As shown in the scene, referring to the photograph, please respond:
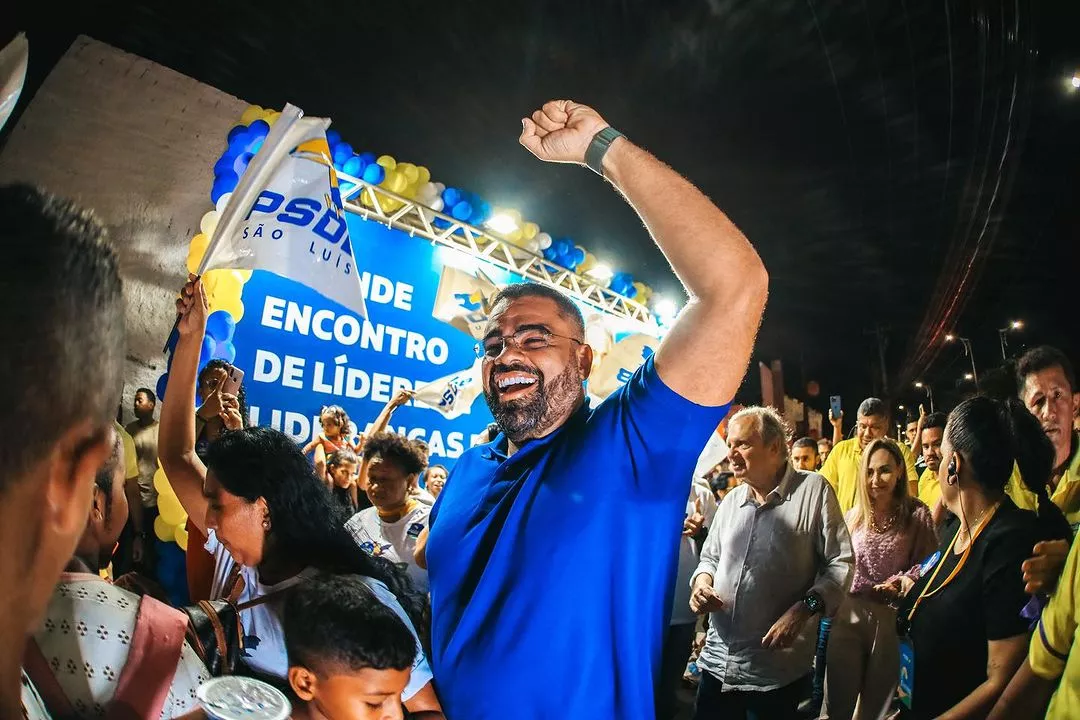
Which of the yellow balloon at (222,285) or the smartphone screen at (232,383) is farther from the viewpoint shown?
the yellow balloon at (222,285)

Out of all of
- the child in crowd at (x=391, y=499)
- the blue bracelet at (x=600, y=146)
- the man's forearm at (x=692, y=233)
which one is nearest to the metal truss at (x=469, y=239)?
the child in crowd at (x=391, y=499)

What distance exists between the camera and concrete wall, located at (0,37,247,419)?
14.2ft

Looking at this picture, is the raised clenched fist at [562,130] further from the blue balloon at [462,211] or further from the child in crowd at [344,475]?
the blue balloon at [462,211]

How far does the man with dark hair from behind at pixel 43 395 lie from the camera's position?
0.55 metres

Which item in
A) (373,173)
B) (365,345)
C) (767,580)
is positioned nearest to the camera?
(767,580)

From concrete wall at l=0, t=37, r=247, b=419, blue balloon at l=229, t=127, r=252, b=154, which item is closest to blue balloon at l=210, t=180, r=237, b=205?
concrete wall at l=0, t=37, r=247, b=419

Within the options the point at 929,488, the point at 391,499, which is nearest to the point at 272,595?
the point at 391,499

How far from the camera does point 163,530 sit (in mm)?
4188

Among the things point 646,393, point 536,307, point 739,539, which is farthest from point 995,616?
point 536,307

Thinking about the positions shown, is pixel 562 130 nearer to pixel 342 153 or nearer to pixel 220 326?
pixel 220 326

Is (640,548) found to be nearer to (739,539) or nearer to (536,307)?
(536,307)

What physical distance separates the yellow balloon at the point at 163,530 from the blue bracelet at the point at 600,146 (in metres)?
4.00

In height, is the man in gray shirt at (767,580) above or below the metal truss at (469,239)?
below

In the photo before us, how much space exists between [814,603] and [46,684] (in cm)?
297
